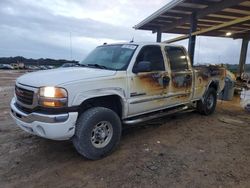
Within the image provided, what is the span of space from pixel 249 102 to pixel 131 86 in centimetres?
580

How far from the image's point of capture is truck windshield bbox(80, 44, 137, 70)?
14.1 feet

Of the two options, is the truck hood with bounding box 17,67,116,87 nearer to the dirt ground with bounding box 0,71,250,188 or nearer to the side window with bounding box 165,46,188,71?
the dirt ground with bounding box 0,71,250,188

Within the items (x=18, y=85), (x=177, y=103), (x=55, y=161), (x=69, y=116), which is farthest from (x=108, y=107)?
(x=177, y=103)

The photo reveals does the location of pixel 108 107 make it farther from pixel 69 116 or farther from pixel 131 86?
pixel 69 116

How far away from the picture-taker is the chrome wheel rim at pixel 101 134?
145 inches

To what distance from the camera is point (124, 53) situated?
14.8 feet

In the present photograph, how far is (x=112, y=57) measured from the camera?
4.57m

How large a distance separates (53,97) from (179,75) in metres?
3.09

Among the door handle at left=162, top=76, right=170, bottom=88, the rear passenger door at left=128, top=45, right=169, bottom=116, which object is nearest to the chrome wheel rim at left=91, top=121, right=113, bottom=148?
the rear passenger door at left=128, top=45, right=169, bottom=116

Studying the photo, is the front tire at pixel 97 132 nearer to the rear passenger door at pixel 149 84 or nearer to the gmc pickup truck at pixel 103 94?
the gmc pickup truck at pixel 103 94

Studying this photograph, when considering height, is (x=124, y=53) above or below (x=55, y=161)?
above

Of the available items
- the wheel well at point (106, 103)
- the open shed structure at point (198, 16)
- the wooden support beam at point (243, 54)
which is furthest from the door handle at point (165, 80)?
the wooden support beam at point (243, 54)

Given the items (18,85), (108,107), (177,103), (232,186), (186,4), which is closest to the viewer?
(232,186)

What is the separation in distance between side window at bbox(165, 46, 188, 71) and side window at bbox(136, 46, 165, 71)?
0.31 metres
